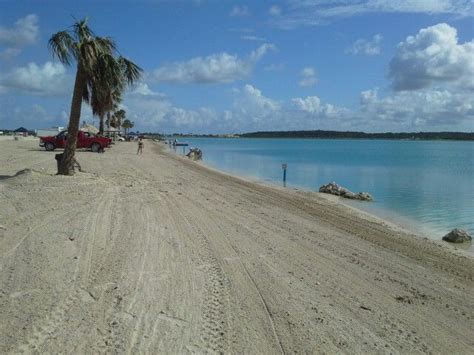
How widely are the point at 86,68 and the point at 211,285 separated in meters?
10.8

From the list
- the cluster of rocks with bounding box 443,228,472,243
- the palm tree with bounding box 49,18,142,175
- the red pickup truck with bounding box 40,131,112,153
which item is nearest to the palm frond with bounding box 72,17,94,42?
the palm tree with bounding box 49,18,142,175

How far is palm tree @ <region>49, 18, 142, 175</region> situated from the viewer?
14.6 meters

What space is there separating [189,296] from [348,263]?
340 cm

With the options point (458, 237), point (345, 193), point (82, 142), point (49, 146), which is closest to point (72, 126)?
point (458, 237)

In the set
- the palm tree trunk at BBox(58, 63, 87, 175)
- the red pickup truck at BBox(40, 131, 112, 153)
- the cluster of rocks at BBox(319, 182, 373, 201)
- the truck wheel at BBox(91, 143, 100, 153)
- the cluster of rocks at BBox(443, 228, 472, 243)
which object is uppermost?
the palm tree trunk at BBox(58, 63, 87, 175)

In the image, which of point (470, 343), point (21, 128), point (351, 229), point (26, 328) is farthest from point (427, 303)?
point (21, 128)

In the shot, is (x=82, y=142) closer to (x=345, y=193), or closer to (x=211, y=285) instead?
(x=345, y=193)

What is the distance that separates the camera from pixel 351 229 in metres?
12.2

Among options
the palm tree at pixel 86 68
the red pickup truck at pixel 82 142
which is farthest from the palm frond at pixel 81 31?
the red pickup truck at pixel 82 142

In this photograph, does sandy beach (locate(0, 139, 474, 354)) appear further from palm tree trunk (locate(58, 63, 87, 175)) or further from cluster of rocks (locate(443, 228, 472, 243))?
palm tree trunk (locate(58, 63, 87, 175))

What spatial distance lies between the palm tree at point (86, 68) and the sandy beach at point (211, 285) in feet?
14.2

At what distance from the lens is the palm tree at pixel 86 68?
47.8 feet

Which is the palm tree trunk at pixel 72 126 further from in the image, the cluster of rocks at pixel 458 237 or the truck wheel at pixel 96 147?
the truck wheel at pixel 96 147

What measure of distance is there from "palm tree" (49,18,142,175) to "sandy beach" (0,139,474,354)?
432 centimetres
